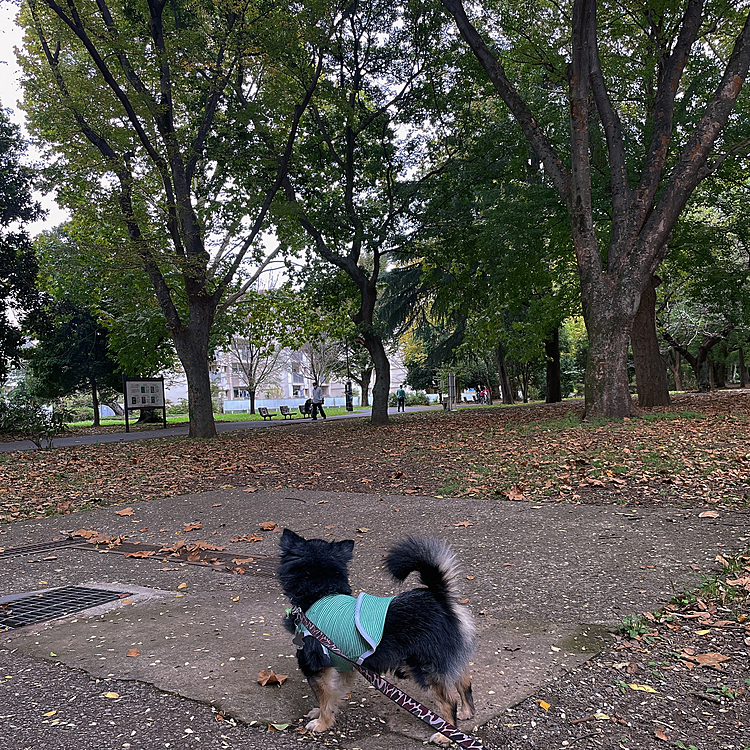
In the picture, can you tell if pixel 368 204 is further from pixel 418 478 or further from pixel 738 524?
pixel 738 524

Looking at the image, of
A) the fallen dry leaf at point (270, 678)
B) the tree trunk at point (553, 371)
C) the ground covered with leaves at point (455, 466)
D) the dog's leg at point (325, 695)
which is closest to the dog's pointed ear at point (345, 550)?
the dog's leg at point (325, 695)

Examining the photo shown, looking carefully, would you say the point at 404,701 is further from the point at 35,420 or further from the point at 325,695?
the point at 35,420

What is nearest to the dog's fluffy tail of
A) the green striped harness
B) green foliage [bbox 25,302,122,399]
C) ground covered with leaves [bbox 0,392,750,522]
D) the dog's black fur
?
the dog's black fur

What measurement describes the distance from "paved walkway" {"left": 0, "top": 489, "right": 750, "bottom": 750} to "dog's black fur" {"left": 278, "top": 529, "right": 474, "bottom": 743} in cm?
23

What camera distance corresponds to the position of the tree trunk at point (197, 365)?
1753 cm

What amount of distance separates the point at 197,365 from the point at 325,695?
51.4 ft

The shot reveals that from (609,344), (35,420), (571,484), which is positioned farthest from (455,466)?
(35,420)

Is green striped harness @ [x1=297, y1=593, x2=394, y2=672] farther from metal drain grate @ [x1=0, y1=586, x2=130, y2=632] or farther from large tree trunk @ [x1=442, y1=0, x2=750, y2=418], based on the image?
large tree trunk @ [x1=442, y1=0, x2=750, y2=418]

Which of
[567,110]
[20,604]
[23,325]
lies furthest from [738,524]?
[23,325]

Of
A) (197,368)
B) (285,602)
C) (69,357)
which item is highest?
(69,357)

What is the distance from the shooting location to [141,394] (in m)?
24.8

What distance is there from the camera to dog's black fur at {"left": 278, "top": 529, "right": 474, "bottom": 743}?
259 centimetres

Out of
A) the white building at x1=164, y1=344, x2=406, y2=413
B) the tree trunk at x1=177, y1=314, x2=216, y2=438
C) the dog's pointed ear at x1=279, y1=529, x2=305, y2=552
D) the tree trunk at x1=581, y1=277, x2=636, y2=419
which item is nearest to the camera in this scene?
the dog's pointed ear at x1=279, y1=529, x2=305, y2=552

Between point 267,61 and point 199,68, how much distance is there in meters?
1.73
